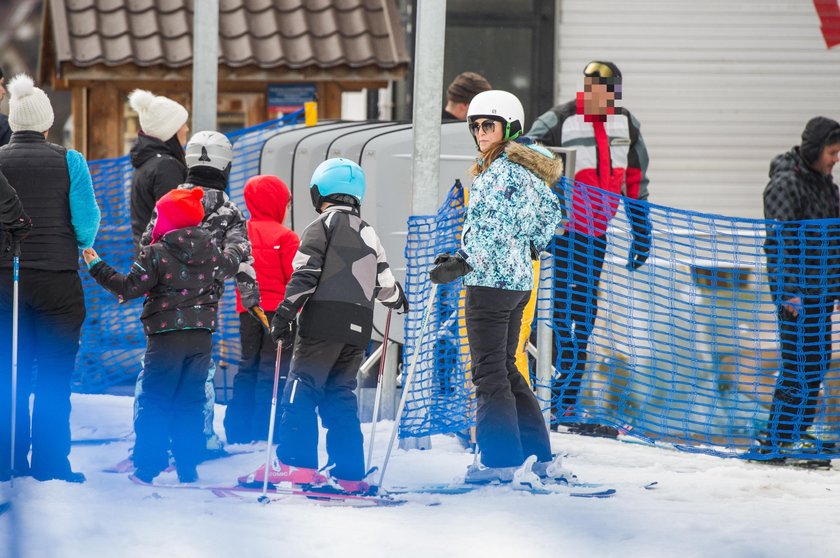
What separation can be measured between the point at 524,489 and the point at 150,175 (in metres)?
2.47

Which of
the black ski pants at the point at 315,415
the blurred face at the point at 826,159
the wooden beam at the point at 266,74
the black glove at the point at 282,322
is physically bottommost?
the black ski pants at the point at 315,415

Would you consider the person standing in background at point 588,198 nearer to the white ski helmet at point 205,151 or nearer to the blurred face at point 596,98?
the blurred face at point 596,98

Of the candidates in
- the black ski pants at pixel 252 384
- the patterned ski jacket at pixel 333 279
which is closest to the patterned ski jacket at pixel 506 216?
the patterned ski jacket at pixel 333 279

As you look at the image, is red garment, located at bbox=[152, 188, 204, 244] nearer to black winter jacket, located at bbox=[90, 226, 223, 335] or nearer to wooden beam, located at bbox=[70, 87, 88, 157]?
black winter jacket, located at bbox=[90, 226, 223, 335]

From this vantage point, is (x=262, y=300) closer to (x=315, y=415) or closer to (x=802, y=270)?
(x=315, y=415)

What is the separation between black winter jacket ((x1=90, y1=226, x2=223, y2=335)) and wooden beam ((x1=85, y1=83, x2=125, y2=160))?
6.53 m

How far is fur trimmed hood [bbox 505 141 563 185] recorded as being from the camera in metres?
5.94

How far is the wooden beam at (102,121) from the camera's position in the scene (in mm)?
12336

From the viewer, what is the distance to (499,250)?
5930 mm

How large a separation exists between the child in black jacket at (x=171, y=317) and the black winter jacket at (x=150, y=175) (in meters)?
0.76

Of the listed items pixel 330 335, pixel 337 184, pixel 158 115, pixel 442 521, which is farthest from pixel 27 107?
pixel 442 521

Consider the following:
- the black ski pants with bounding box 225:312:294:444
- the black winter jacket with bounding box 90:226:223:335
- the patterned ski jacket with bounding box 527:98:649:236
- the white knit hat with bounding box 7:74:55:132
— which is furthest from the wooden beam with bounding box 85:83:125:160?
the black winter jacket with bounding box 90:226:223:335

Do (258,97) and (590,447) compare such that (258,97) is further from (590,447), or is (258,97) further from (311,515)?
(311,515)

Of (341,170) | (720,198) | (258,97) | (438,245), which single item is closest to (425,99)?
(438,245)
